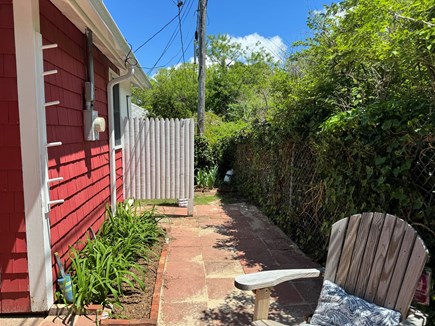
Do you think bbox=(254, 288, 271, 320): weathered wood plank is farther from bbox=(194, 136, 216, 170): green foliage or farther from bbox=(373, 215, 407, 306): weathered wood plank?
bbox=(194, 136, 216, 170): green foliage

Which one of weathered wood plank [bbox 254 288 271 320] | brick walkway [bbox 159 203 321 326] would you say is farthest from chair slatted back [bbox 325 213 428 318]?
brick walkway [bbox 159 203 321 326]

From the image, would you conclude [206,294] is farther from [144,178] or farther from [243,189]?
[243,189]

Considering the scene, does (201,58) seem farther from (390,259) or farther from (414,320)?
(414,320)

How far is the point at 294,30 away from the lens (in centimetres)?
600

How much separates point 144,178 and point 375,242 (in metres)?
4.37

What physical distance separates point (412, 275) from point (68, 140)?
2835 mm

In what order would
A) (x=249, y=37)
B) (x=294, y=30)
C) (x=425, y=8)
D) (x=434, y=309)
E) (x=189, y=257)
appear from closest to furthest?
(x=434, y=309) → (x=425, y=8) → (x=189, y=257) → (x=294, y=30) → (x=249, y=37)

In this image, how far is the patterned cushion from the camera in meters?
1.65

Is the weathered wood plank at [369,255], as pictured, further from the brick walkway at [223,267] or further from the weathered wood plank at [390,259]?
the brick walkway at [223,267]

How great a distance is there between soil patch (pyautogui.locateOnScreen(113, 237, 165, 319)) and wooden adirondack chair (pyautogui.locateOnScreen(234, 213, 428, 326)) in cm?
113

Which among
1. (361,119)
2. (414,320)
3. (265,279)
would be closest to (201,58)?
(361,119)

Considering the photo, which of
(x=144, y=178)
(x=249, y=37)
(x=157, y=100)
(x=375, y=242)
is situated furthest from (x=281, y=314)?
(x=249, y=37)

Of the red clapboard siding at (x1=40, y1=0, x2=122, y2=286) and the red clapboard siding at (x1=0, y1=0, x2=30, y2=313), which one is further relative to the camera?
the red clapboard siding at (x1=40, y1=0, x2=122, y2=286)

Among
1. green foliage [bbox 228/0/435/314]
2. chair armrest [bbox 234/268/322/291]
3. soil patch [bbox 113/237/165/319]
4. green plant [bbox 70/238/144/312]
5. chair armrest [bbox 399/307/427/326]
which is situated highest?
green foliage [bbox 228/0/435/314]
